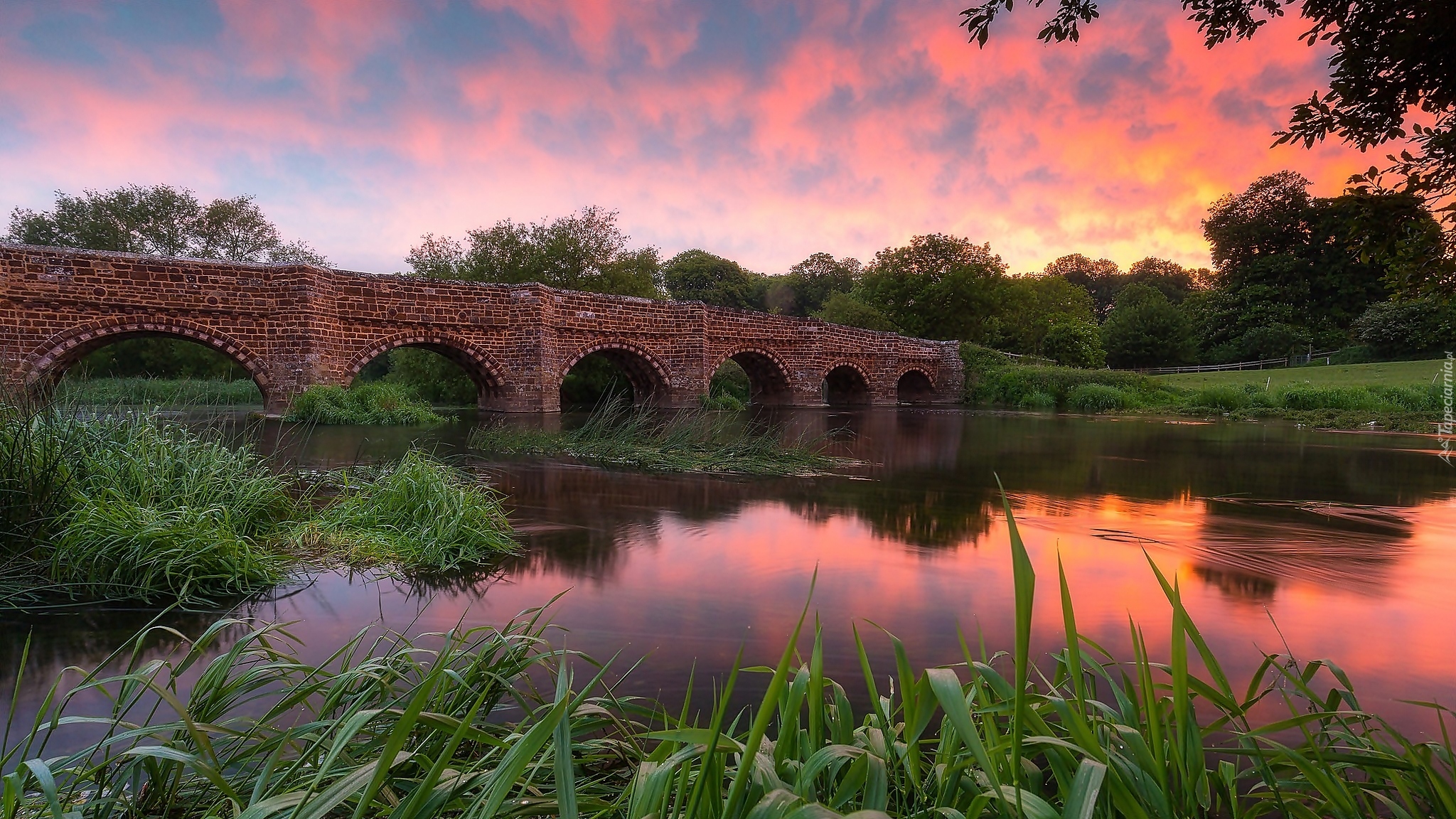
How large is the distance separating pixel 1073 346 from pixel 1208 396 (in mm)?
13460

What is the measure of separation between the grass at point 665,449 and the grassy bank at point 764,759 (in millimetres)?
5927

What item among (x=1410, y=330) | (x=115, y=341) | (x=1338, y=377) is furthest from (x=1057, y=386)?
(x=115, y=341)

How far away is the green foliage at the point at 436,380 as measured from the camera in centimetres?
2125

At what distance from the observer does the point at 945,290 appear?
36469 millimetres

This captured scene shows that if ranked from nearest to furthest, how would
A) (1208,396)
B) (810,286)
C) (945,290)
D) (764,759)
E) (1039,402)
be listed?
1. (764,759)
2. (1208,396)
3. (1039,402)
4. (945,290)
5. (810,286)

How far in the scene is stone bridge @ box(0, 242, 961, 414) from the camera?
Result: 460 inches

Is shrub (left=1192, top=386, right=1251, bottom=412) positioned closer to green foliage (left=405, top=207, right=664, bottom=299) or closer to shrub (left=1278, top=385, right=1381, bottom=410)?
shrub (left=1278, top=385, right=1381, bottom=410)

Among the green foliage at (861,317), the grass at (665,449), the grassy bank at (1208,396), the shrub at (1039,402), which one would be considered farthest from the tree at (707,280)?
the grass at (665,449)

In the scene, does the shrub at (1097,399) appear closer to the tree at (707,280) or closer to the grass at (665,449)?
the grass at (665,449)

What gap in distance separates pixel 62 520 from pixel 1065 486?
25.4ft

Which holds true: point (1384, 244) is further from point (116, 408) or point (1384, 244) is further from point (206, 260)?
point (206, 260)

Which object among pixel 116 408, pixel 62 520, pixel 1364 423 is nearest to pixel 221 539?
pixel 62 520

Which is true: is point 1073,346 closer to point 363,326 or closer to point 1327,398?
point 1327,398

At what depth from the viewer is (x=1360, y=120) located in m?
3.19
